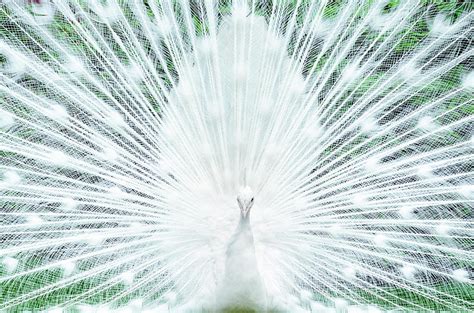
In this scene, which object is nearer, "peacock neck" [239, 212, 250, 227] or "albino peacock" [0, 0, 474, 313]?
"peacock neck" [239, 212, 250, 227]

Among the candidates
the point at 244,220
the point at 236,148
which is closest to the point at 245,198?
the point at 244,220

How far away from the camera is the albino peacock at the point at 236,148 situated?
7.47ft

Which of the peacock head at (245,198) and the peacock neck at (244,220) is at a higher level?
the peacock head at (245,198)

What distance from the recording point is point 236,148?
2408 millimetres

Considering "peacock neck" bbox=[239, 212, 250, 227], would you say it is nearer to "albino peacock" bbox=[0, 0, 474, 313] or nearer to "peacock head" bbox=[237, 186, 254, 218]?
"peacock head" bbox=[237, 186, 254, 218]

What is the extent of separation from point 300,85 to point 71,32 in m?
0.78

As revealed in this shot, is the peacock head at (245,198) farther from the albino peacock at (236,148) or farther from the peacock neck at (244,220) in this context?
the albino peacock at (236,148)

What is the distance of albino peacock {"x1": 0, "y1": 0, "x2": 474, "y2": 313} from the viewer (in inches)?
89.7

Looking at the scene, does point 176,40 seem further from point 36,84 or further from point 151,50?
point 36,84

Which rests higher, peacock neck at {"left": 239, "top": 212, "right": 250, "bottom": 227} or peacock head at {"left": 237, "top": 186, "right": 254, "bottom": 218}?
peacock head at {"left": 237, "top": 186, "right": 254, "bottom": 218}

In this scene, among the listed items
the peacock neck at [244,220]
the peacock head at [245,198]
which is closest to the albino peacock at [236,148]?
the peacock neck at [244,220]

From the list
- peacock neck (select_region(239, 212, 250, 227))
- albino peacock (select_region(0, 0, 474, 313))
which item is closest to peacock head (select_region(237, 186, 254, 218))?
peacock neck (select_region(239, 212, 250, 227))

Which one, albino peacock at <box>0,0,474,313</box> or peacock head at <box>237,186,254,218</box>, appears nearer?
peacock head at <box>237,186,254,218</box>

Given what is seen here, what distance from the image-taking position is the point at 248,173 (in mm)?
2416
